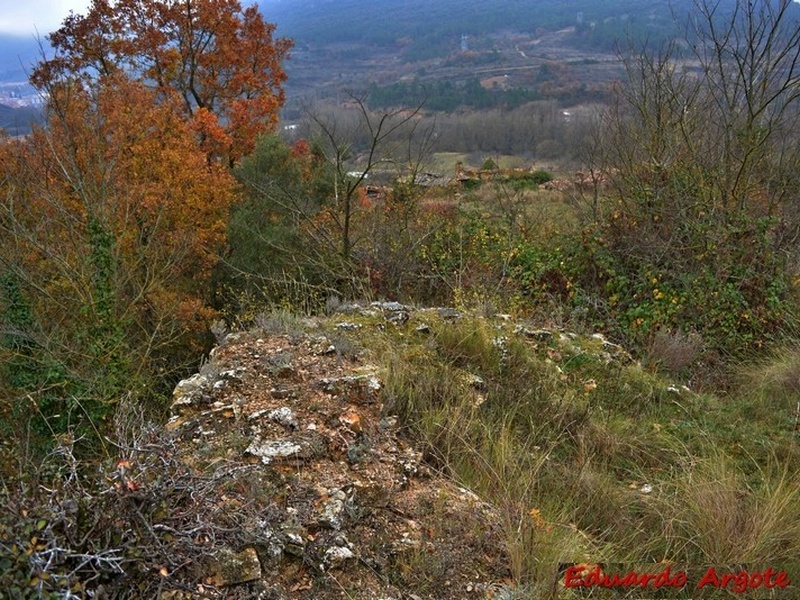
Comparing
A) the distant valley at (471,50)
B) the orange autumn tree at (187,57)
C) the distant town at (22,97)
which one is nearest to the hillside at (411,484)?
the distant town at (22,97)

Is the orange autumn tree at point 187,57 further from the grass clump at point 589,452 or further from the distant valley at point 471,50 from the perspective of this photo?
the distant valley at point 471,50

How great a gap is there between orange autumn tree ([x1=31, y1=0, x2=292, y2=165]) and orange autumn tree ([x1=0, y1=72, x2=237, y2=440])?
281 centimetres

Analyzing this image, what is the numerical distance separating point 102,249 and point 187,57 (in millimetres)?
14316

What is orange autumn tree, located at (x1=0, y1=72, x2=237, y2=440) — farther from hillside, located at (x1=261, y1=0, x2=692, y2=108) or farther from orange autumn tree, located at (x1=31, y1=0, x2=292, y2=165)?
hillside, located at (x1=261, y1=0, x2=692, y2=108)

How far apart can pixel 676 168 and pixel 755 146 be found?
38.3 inches

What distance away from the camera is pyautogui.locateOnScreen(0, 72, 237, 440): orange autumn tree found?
561 cm

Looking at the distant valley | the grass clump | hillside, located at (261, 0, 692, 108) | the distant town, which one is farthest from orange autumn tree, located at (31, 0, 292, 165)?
hillside, located at (261, 0, 692, 108)

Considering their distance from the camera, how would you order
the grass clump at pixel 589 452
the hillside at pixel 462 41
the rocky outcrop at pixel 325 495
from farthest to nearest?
1. the hillside at pixel 462 41
2. the grass clump at pixel 589 452
3. the rocky outcrop at pixel 325 495

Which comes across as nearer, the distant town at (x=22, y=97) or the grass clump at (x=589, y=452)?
the grass clump at (x=589, y=452)

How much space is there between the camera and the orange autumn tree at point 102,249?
561cm

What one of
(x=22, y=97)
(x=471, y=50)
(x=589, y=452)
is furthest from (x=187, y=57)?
(x=471, y=50)

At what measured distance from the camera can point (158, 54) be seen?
17.0 meters

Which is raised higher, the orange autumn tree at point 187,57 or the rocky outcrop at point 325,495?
the orange autumn tree at point 187,57

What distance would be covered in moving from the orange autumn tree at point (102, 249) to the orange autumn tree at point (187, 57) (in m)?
2.81
